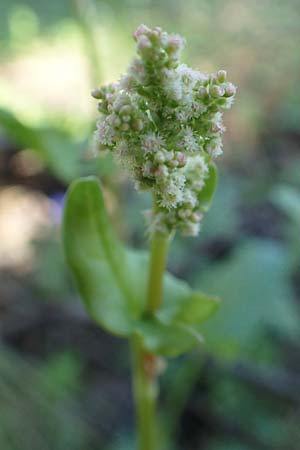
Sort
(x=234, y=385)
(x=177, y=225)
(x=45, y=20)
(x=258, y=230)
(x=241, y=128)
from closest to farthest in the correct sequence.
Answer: (x=177, y=225) < (x=234, y=385) < (x=258, y=230) < (x=241, y=128) < (x=45, y=20)

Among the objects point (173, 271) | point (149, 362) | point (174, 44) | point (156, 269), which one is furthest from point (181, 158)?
point (173, 271)

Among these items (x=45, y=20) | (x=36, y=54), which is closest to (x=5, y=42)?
(x=36, y=54)

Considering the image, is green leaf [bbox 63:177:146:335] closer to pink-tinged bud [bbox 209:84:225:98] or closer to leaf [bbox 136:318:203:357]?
leaf [bbox 136:318:203:357]

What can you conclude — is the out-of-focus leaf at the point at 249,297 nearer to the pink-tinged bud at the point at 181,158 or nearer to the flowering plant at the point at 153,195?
the flowering plant at the point at 153,195

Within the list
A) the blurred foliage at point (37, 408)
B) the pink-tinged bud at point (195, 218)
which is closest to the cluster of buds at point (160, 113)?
the pink-tinged bud at point (195, 218)

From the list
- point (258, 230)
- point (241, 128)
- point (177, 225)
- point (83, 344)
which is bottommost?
point (83, 344)

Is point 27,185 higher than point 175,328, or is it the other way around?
point 175,328

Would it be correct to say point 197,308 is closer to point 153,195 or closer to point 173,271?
point 153,195

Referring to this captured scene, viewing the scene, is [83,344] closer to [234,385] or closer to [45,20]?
[234,385]
